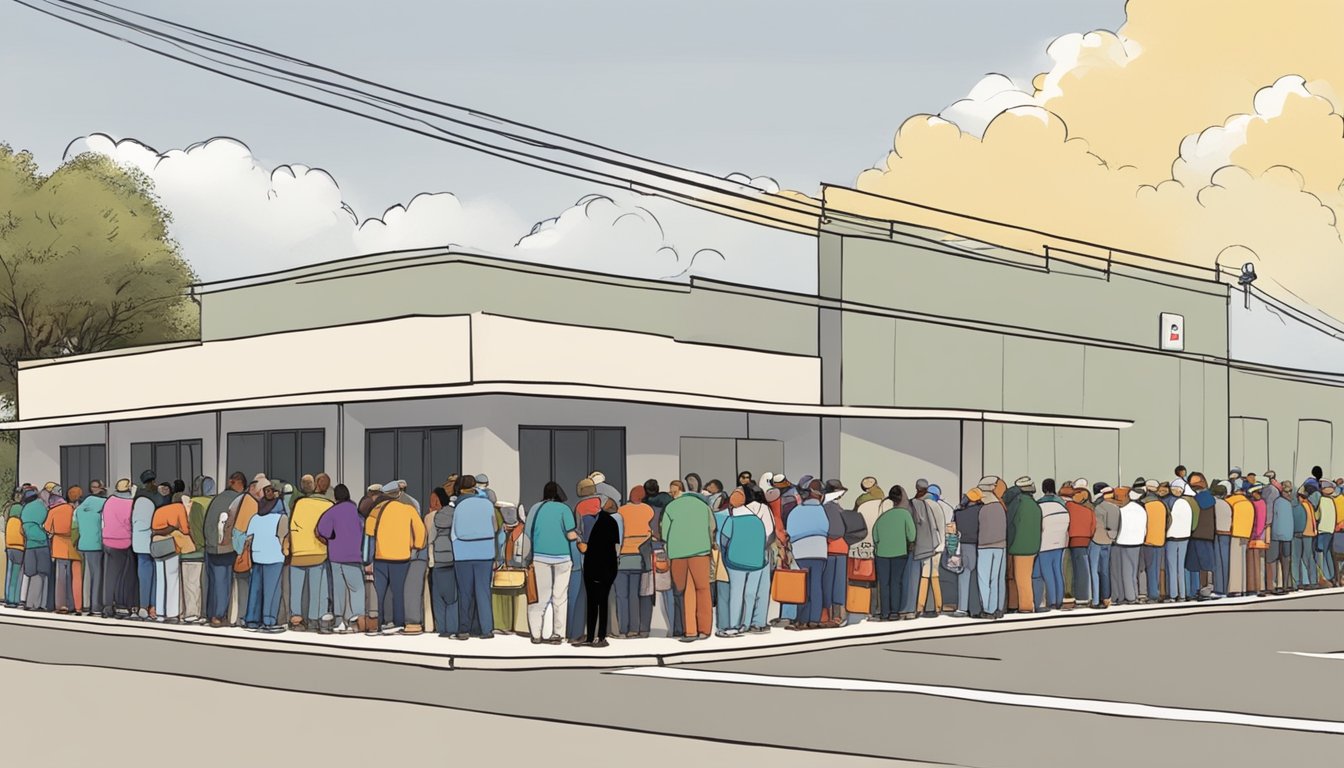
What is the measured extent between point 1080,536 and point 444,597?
9293mm

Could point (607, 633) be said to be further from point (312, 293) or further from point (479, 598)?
point (312, 293)

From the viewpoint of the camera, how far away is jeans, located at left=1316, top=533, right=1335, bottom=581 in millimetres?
29250

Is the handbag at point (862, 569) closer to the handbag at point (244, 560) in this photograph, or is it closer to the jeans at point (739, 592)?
the jeans at point (739, 592)

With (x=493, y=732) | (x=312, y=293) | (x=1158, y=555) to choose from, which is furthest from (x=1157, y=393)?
(x=493, y=732)

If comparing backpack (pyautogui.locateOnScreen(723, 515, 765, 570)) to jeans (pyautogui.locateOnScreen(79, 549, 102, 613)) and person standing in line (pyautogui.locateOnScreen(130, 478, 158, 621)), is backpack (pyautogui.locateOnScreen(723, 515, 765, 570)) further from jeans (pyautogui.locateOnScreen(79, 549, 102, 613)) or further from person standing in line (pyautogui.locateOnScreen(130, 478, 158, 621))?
jeans (pyautogui.locateOnScreen(79, 549, 102, 613))

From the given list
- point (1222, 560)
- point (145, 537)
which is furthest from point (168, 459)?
point (1222, 560)

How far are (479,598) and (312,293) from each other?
514 inches

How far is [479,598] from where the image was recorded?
19625mm

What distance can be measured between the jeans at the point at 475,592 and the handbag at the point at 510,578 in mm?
197

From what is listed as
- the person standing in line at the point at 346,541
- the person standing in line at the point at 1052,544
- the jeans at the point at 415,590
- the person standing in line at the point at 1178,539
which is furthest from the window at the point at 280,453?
the person standing in line at the point at 1178,539

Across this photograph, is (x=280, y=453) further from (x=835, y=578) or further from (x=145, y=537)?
(x=835, y=578)

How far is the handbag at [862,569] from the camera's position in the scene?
21422 mm

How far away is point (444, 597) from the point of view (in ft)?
65.1

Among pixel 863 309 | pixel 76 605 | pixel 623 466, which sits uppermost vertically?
pixel 863 309
